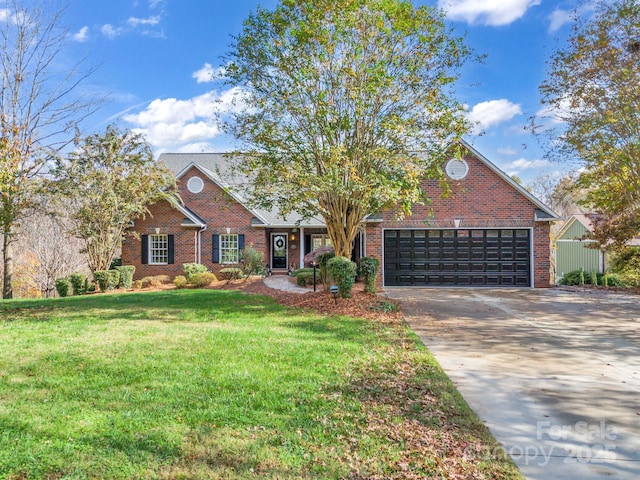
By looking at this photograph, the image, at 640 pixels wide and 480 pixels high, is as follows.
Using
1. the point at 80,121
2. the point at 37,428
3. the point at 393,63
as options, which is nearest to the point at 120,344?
the point at 37,428

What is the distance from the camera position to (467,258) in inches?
638

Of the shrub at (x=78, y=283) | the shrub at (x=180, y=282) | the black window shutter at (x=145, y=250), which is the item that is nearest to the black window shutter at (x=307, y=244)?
the shrub at (x=180, y=282)

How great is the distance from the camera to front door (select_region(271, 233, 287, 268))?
2141 cm

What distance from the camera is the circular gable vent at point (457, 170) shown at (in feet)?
53.1

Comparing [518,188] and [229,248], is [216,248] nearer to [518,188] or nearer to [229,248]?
[229,248]

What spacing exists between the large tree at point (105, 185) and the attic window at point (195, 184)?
1.69 meters

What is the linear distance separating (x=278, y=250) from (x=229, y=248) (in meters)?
2.73

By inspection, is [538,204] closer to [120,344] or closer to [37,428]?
[120,344]

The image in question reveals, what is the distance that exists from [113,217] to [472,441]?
1727 cm

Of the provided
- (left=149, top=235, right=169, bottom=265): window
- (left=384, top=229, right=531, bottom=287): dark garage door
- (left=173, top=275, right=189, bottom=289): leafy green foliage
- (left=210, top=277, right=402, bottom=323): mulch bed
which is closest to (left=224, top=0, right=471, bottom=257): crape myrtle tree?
(left=210, top=277, right=402, bottom=323): mulch bed

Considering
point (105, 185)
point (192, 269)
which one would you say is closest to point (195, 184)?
point (105, 185)

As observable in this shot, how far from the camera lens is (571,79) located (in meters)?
12.7

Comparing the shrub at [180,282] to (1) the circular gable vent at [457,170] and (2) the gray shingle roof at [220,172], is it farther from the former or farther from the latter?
(1) the circular gable vent at [457,170]

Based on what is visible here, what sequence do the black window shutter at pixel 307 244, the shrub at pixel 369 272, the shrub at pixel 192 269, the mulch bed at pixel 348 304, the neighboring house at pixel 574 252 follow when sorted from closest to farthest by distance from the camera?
the mulch bed at pixel 348 304 → the shrub at pixel 369 272 → the shrub at pixel 192 269 → the black window shutter at pixel 307 244 → the neighboring house at pixel 574 252
